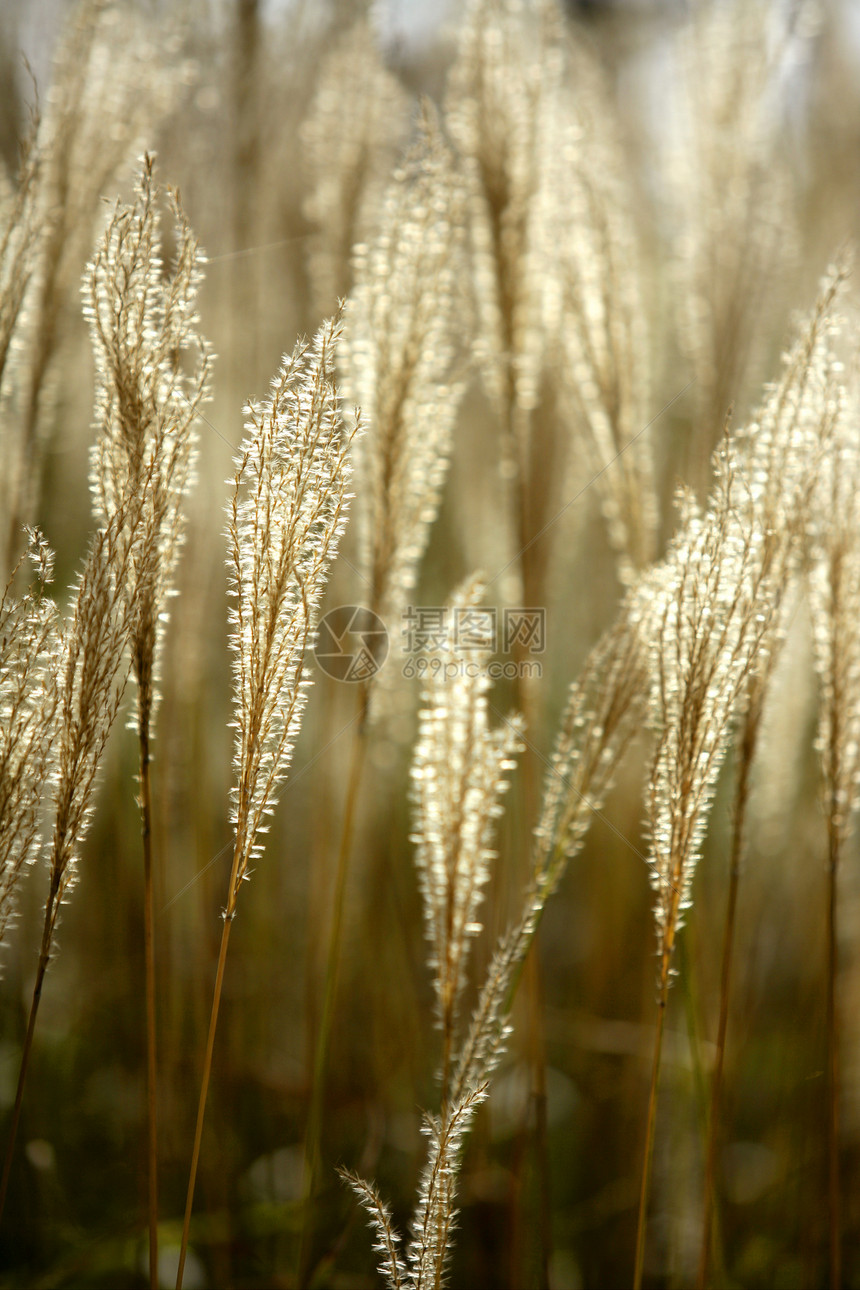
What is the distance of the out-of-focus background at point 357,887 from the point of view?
1.37 m

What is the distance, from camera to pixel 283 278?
2.15 metres

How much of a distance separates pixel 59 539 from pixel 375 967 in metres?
1.54

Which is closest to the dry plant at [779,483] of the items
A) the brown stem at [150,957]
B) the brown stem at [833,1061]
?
the brown stem at [833,1061]

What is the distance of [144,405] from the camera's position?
0.79 m

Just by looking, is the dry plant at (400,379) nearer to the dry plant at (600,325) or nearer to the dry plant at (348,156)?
the dry plant at (600,325)

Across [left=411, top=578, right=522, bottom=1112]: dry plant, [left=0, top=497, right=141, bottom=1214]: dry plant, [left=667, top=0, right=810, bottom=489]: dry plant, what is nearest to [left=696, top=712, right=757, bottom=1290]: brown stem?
[left=411, top=578, right=522, bottom=1112]: dry plant

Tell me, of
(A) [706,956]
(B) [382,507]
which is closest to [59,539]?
(B) [382,507]

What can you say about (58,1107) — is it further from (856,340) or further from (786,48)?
(786,48)

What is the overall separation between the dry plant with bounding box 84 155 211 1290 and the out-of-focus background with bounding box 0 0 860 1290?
1.33 ft

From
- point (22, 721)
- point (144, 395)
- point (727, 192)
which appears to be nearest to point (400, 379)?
point (144, 395)

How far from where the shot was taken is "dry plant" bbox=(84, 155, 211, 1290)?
0.79 meters

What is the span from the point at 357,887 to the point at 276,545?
154 cm

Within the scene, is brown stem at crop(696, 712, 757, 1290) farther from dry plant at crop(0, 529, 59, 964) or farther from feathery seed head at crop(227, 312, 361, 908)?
dry plant at crop(0, 529, 59, 964)

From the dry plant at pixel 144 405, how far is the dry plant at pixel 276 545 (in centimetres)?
7
